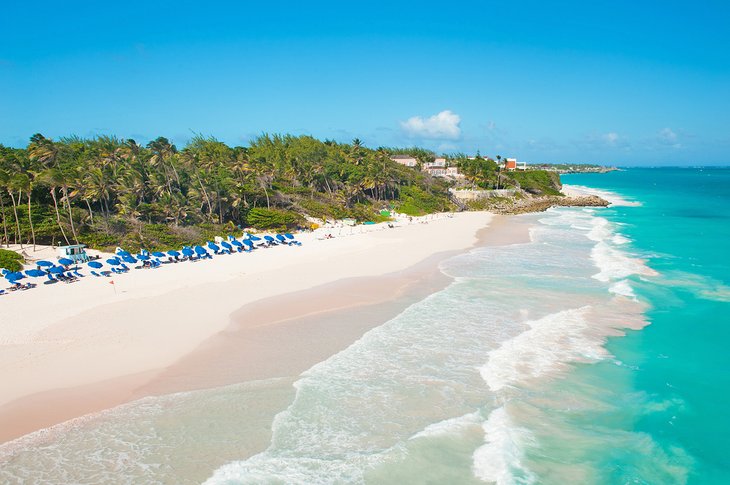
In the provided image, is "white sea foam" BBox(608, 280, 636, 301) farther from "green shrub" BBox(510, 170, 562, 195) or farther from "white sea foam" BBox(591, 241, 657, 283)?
"green shrub" BBox(510, 170, 562, 195)

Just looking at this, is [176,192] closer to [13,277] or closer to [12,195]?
[12,195]

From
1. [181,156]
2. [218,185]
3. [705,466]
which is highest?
[181,156]

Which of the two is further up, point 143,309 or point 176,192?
point 176,192

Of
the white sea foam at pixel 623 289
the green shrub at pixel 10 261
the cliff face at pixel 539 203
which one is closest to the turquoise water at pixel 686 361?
the white sea foam at pixel 623 289

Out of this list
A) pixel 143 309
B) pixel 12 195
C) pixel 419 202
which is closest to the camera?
pixel 143 309

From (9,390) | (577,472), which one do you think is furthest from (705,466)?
(9,390)

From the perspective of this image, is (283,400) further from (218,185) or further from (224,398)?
(218,185)

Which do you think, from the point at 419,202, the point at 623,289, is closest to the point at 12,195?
the point at 623,289
